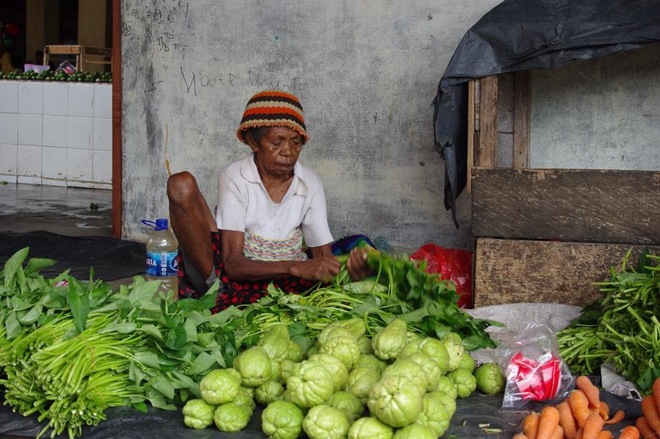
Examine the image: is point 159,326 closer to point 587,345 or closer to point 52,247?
point 587,345

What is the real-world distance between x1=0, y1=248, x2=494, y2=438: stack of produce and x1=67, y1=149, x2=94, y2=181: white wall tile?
7.84 meters

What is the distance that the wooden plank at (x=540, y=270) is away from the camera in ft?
13.3

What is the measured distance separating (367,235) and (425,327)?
2644mm

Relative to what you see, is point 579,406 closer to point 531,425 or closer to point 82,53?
point 531,425

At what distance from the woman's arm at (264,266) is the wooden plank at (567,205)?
0.91 meters

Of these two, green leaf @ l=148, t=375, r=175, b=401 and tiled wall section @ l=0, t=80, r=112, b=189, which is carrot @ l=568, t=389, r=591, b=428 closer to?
green leaf @ l=148, t=375, r=175, b=401

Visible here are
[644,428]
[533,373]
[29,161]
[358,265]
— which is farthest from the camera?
[29,161]

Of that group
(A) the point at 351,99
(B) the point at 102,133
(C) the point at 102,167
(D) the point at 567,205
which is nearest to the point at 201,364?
(D) the point at 567,205

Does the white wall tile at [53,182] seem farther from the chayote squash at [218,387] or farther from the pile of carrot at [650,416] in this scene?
the pile of carrot at [650,416]

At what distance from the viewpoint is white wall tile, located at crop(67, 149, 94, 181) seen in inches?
426

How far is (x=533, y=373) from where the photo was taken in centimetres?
302

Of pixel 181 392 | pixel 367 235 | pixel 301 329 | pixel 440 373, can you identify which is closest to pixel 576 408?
pixel 440 373

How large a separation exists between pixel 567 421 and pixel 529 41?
7.45 feet

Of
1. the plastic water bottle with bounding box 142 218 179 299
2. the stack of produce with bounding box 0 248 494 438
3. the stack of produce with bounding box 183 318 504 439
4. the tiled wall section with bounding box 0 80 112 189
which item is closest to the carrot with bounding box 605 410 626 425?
the stack of produce with bounding box 183 318 504 439
